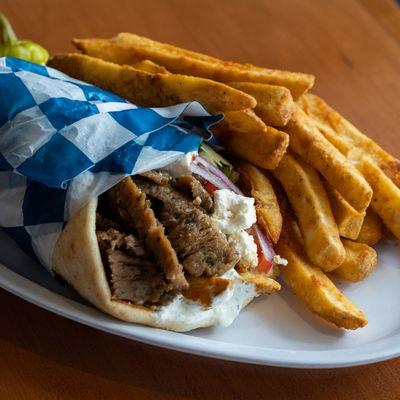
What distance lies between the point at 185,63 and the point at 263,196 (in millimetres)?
534

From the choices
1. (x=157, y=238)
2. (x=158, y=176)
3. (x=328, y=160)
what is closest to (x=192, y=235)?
(x=157, y=238)

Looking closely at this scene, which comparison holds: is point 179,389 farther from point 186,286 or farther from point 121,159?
point 121,159

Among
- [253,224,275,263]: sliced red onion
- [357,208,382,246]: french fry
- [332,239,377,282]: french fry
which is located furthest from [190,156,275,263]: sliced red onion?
[357,208,382,246]: french fry

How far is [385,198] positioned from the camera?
75.8 inches

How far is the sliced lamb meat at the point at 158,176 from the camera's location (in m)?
1.65

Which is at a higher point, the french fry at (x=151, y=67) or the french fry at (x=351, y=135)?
the french fry at (x=351, y=135)

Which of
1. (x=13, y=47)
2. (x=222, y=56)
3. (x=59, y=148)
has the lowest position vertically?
(x=13, y=47)

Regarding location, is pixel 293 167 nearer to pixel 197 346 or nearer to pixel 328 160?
pixel 328 160

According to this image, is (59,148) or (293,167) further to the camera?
(293,167)

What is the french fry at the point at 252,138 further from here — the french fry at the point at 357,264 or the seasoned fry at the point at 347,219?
the french fry at the point at 357,264

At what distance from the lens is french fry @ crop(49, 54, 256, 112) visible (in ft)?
6.03

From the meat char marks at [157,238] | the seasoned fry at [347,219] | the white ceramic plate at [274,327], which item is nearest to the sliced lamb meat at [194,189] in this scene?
the meat char marks at [157,238]

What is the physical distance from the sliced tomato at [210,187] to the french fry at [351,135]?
52cm

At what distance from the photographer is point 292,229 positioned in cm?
190
